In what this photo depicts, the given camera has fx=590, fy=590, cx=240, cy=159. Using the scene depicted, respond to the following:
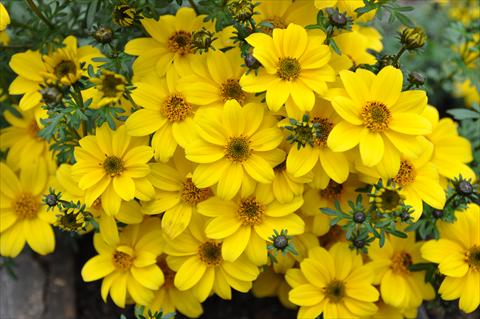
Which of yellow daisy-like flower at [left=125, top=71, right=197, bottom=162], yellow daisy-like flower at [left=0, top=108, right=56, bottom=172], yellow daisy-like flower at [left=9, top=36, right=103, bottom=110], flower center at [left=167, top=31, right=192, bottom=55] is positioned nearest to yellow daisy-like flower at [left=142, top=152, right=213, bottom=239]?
yellow daisy-like flower at [left=125, top=71, right=197, bottom=162]

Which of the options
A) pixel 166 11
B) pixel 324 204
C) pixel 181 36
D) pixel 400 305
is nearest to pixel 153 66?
pixel 181 36

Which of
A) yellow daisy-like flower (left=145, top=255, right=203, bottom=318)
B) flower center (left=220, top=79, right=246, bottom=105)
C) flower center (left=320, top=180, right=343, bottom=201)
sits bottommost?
yellow daisy-like flower (left=145, top=255, right=203, bottom=318)

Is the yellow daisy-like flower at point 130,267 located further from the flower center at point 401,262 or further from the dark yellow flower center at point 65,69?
Answer: the flower center at point 401,262

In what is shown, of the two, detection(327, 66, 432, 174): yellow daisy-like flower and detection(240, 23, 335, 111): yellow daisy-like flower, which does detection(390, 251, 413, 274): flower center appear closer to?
detection(327, 66, 432, 174): yellow daisy-like flower

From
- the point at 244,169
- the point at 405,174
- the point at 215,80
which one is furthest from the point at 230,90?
the point at 405,174

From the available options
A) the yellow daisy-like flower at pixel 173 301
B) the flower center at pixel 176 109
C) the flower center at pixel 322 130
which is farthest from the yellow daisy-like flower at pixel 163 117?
the yellow daisy-like flower at pixel 173 301

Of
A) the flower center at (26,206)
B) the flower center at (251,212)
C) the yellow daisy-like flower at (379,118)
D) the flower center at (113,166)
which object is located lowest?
the flower center at (26,206)

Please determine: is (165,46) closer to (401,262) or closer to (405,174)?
(405,174)

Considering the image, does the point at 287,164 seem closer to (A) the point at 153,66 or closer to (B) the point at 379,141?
(B) the point at 379,141
